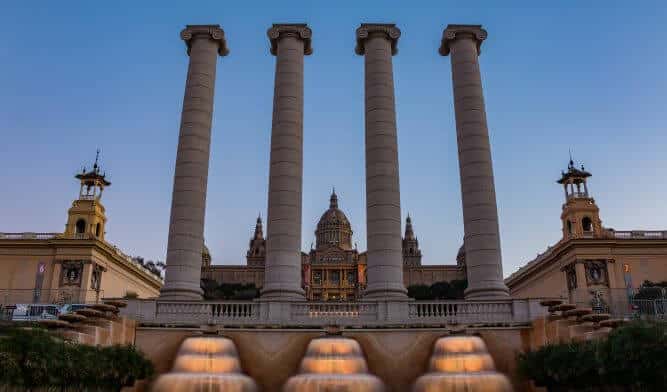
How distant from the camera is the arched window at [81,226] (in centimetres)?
9394

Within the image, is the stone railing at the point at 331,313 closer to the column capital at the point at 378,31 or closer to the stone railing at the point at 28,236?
the column capital at the point at 378,31

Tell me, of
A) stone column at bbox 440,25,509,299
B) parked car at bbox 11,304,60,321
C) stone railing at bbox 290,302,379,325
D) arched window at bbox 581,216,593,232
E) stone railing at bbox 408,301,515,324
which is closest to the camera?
stone railing at bbox 290,302,379,325

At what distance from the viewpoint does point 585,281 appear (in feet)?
276

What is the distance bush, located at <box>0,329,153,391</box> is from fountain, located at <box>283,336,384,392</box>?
8596 millimetres

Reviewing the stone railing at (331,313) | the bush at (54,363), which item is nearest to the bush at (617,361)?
the stone railing at (331,313)

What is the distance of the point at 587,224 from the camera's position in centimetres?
9144

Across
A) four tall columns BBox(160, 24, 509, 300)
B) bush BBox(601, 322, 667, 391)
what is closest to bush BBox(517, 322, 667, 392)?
bush BBox(601, 322, 667, 391)

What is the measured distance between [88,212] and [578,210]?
73.9 metres

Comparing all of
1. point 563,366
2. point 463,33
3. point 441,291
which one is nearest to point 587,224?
point 463,33

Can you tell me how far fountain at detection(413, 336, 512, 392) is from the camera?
29.6 m

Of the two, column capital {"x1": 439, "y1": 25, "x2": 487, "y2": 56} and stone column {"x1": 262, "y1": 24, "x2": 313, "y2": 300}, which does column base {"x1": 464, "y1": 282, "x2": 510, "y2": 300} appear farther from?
column capital {"x1": 439, "y1": 25, "x2": 487, "y2": 56}

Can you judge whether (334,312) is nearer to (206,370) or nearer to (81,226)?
(206,370)

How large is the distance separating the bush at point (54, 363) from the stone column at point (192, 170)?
10.6m

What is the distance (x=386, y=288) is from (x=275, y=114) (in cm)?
1525
